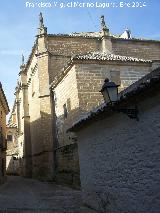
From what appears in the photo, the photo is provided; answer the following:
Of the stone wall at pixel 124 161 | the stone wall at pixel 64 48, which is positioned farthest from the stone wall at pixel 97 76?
the stone wall at pixel 124 161

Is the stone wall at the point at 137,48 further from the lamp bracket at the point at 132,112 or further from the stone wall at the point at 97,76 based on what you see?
the lamp bracket at the point at 132,112

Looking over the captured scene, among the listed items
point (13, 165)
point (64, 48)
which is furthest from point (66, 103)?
point (13, 165)

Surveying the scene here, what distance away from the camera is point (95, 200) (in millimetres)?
9047

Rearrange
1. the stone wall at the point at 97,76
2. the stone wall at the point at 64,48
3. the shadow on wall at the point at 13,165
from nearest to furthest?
the stone wall at the point at 97,76 → the stone wall at the point at 64,48 → the shadow on wall at the point at 13,165

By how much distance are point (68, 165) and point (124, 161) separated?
9.79 m

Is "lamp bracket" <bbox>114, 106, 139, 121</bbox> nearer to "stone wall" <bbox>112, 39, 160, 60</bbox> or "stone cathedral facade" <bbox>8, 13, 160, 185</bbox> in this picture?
"stone cathedral facade" <bbox>8, 13, 160, 185</bbox>

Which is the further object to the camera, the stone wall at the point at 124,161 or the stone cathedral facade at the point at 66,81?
the stone cathedral facade at the point at 66,81

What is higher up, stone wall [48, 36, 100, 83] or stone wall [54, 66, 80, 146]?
stone wall [48, 36, 100, 83]

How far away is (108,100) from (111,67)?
1062 centimetres

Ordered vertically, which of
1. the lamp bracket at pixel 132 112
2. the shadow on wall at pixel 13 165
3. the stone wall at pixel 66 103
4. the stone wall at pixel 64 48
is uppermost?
the stone wall at pixel 64 48

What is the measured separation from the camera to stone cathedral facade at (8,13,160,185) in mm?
16391

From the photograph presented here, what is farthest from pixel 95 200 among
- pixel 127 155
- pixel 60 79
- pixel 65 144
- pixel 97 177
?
pixel 60 79

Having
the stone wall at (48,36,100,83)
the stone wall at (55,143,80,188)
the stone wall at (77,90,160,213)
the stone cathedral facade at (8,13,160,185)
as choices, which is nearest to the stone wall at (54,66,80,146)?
the stone cathedral facade at (8,13,160,185)

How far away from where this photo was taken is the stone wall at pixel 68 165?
597 inches
